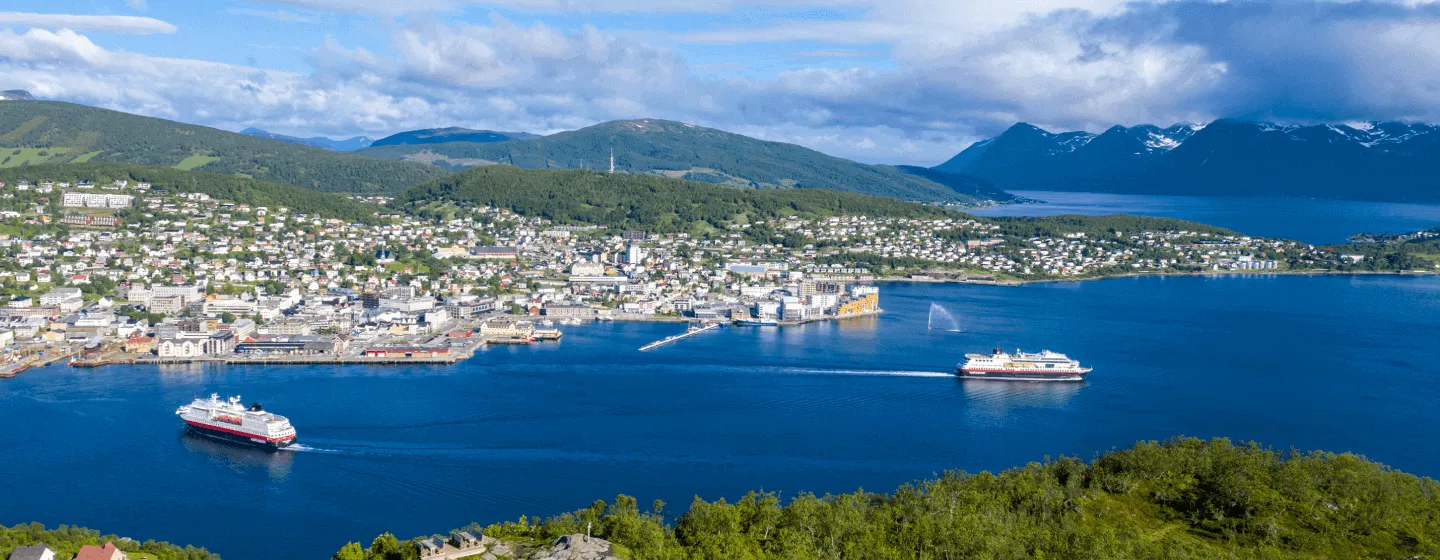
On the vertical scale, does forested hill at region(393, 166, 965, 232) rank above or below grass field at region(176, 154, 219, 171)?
below

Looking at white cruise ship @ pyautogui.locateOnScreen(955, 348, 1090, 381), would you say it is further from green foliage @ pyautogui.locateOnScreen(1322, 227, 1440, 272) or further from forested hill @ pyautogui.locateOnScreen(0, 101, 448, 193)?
forested hill @ pyautogui.locateOnScreen(0, 101, 448, 193)

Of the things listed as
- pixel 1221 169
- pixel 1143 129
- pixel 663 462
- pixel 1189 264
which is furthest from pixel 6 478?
pixel 1143 129

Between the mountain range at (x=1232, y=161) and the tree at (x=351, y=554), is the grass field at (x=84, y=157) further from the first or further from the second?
the mountain range at (x=1232, y=161)

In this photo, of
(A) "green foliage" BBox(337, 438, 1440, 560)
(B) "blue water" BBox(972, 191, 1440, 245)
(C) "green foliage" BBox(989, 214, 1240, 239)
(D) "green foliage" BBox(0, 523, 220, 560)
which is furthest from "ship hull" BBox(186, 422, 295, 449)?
(B) "blue water" BBox(972, 191, 1440, 245)

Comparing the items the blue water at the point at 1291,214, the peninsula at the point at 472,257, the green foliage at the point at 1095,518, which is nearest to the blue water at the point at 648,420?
the peninsula at the point at 472,257

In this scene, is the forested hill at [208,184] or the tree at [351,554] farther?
the forested hill at [208,184]

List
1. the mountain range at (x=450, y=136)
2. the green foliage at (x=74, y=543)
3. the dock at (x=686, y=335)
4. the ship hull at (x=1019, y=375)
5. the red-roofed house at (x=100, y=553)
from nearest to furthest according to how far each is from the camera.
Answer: the red-roofed house at (x=100, y=553) < the green foliage at (x=74, y=543) < the ship hull at (x=1019, y=375) < the dock at (x=686, y=335) < the mountain range at (x=450, y=136)
